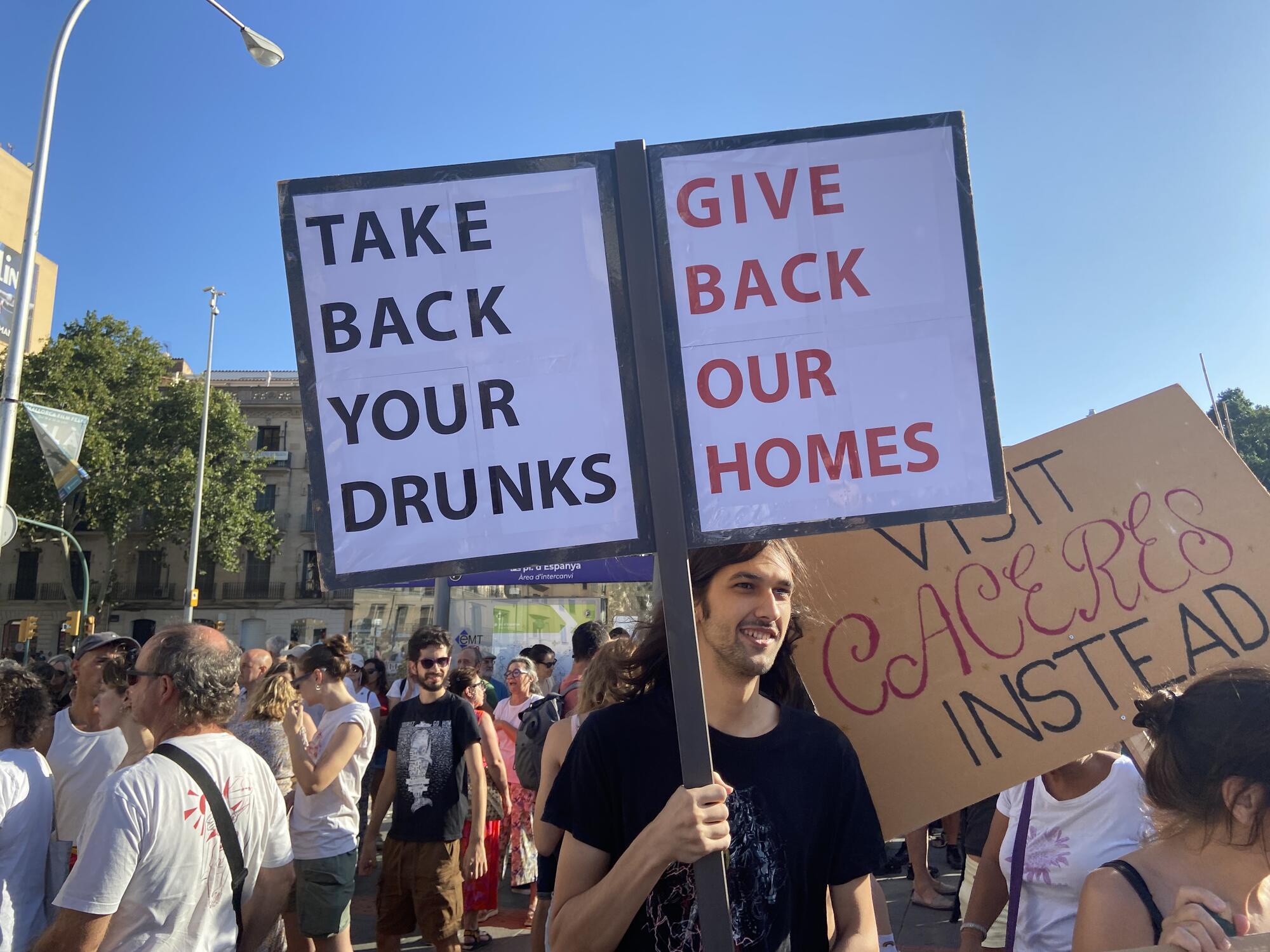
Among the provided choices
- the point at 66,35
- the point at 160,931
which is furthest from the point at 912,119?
the point at 66,35

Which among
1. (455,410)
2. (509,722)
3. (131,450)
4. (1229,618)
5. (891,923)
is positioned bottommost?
(891,923)

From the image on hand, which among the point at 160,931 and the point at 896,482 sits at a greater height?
the point at 896,482

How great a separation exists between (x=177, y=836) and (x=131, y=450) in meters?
36.9

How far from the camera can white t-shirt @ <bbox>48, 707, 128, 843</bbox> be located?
3.54 meters

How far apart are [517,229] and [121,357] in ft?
124

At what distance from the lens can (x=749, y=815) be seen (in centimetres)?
182

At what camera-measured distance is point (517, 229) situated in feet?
6.17

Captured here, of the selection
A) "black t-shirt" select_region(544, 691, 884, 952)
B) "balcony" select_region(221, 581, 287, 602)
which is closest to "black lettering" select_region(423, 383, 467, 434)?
"black t-shirt" select_region(544, 691, 884, 952)

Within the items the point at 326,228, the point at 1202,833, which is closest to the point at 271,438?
the point at 326,228

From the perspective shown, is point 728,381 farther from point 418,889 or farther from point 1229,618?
point 418,889

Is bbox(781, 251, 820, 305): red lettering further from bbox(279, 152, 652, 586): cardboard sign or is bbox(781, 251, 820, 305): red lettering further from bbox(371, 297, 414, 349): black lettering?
bbox(371, 297, 414, 349): black lettering

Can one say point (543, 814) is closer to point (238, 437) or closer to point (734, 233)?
point (734, 233)

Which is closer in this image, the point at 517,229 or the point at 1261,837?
the point at 1261,837

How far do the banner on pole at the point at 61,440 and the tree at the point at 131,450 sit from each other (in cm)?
2604
